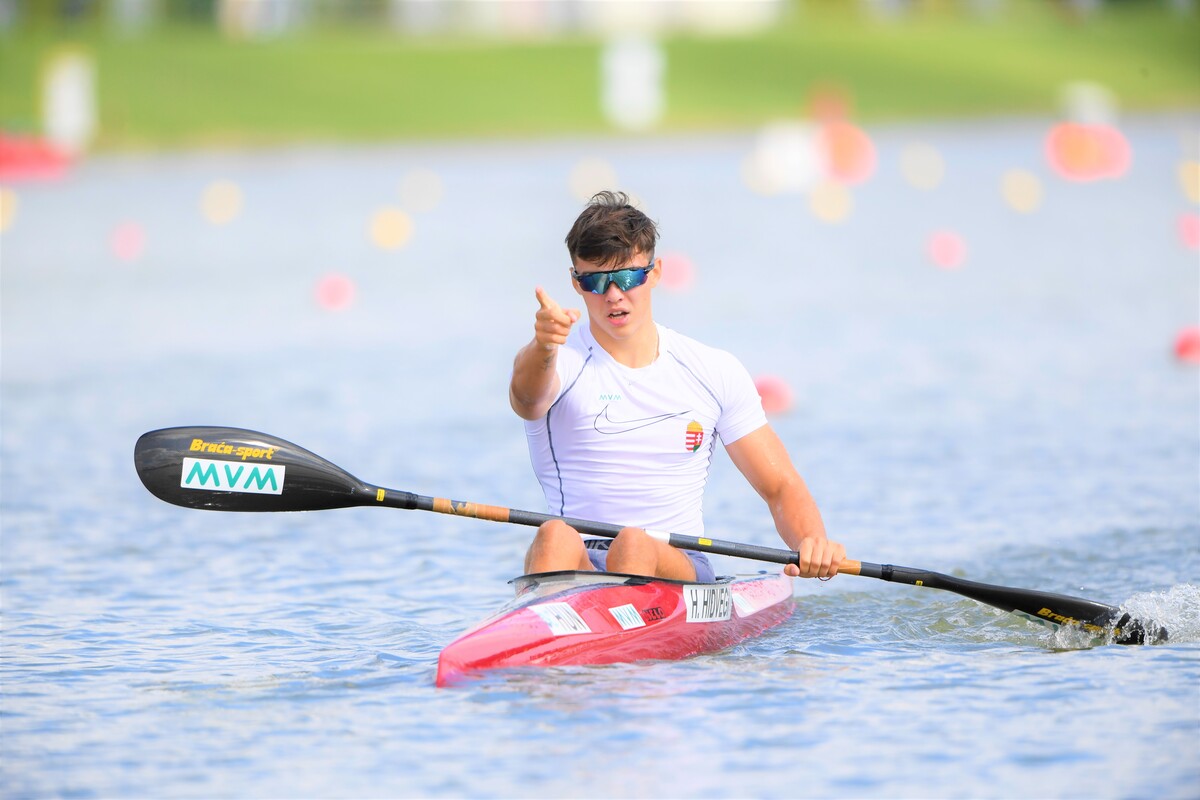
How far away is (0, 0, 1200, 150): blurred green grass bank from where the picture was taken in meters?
41.7

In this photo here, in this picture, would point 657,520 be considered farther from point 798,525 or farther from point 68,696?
point 68,696

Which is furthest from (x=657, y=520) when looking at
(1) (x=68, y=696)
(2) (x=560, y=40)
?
(2) (x=560, y=40)

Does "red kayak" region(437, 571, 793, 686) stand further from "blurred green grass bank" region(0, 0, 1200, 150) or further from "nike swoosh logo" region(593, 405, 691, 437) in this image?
"blurred green grass bank" region(0, 0, 1200, 150)

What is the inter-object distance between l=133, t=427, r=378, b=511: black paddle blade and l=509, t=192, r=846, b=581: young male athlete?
0.80 metres

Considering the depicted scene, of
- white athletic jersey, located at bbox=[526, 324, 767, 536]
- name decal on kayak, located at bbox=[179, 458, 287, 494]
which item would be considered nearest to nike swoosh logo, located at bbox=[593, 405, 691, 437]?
white athletic jersey, located at bbox=[526, 324, 767, 536]

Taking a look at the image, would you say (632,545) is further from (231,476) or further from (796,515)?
(231,476)

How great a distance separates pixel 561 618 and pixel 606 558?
415 millimetres

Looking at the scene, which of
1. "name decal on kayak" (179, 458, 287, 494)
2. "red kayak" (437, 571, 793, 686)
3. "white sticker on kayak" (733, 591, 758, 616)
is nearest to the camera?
"red kayak" (437, 571, 793, 686)

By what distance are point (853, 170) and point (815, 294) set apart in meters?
16.3

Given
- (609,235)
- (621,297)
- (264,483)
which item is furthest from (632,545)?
(264,483)

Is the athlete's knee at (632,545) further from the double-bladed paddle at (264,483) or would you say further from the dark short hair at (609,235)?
the dark short hair at (609,235)

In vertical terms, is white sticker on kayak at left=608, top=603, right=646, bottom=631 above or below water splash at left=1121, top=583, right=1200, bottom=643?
below

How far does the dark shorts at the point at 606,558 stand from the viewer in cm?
616

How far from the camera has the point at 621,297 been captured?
587cm
